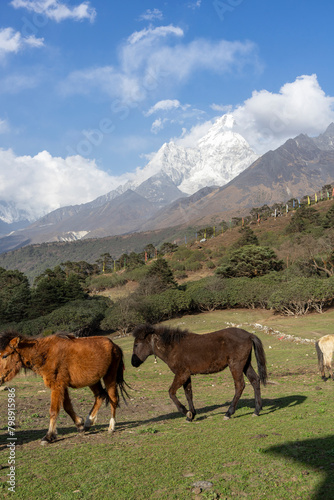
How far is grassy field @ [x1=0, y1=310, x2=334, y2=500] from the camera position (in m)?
4.70

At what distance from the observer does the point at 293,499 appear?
4332 mm

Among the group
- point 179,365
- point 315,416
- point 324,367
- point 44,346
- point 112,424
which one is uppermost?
point 44,346

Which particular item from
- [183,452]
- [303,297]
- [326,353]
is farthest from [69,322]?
[183,452]

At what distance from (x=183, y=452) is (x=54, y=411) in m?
2.68

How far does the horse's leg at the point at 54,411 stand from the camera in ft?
22.7

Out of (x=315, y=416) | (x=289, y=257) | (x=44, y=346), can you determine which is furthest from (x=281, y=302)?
(x=44, y=346)

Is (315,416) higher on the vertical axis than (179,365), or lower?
lower

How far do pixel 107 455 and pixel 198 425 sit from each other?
8.48 feet

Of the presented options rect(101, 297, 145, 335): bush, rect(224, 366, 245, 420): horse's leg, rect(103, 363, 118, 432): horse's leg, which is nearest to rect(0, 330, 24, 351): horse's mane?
rect(103, 363, 118, 432): horse's leg

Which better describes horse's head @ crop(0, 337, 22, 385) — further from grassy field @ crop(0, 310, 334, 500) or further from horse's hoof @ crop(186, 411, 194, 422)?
horse's hoof @ crop(186, 411, 194, 422)

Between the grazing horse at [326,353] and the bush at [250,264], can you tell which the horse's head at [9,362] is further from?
the bush at [250,264]

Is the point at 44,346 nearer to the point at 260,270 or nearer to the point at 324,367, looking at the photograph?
the point at 324,367

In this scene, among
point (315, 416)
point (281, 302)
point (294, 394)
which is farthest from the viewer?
point (281, 302)

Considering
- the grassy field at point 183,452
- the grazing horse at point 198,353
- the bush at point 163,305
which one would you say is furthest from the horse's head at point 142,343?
the bush at point 163,305
